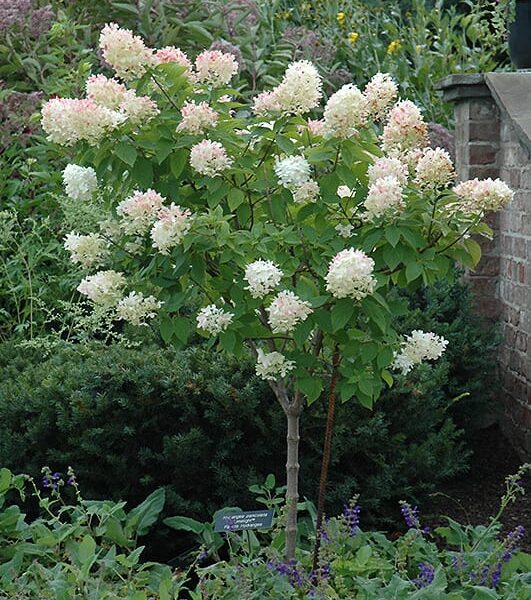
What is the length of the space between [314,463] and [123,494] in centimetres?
70

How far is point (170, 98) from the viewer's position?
2973 millimetres

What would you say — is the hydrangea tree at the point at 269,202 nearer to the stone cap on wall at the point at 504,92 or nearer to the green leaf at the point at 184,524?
the green leaf at the point at 184,524

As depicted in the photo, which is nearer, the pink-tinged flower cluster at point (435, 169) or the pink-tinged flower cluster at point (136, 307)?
the pink-tinged flower cluster at point (435, 169)

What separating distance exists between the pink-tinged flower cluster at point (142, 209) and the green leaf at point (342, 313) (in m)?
0.51

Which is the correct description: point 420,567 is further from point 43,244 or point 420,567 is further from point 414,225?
point 43,244

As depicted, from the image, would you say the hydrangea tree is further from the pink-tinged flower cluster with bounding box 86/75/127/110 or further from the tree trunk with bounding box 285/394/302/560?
the tree trunk with bounding box 285/394/302/560

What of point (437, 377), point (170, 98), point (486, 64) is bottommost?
point (437, 377)

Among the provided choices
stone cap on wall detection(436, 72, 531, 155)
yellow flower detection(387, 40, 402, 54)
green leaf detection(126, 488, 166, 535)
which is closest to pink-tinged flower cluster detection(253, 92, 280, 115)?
green leaf detection(126, 488, 166, 535)

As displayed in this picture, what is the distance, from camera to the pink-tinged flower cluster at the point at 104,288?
301cm

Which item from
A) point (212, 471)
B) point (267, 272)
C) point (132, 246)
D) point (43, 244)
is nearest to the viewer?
point (267, 272)

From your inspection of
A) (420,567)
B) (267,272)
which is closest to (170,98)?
(267,272)

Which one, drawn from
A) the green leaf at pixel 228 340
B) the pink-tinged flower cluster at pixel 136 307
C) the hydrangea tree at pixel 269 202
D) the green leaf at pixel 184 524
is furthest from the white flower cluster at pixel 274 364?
the green leaf at pixel 184 524

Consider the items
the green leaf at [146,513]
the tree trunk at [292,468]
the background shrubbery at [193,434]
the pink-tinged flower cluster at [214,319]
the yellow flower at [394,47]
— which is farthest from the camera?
the yellow flower at [394,47]

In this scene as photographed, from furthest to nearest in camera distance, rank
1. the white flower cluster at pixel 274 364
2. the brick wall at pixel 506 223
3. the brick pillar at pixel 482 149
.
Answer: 1. the brick pillar at pixel 482 149
2. the brick wall at pixel 506 223
3. the white flower cluster at pixel 274 364
